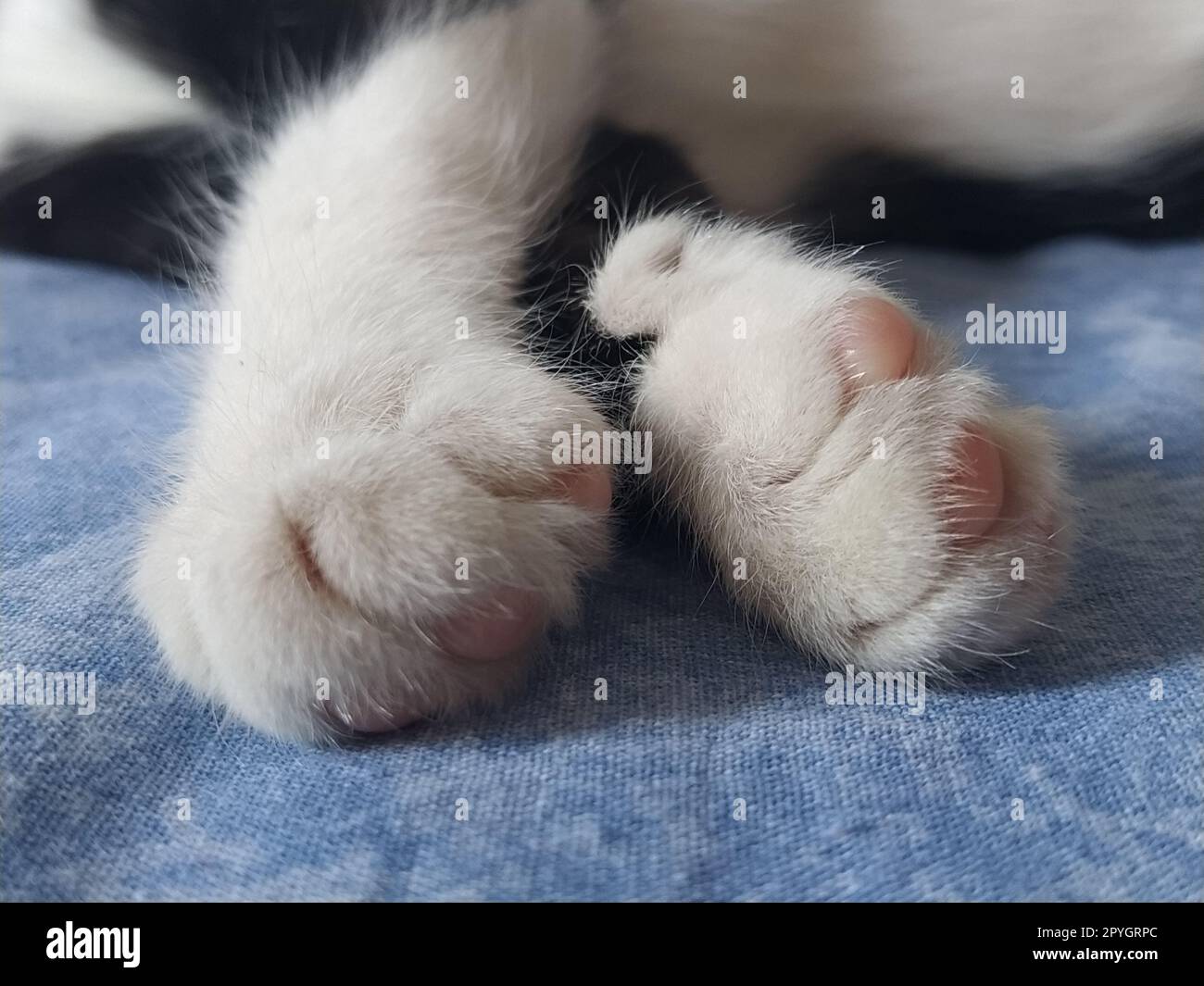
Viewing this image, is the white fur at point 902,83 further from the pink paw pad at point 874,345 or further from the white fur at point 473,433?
the pink paw pad at point 874,345

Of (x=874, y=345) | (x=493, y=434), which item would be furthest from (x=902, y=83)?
(x=493, y=434)

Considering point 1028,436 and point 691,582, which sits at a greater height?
point 1028,436

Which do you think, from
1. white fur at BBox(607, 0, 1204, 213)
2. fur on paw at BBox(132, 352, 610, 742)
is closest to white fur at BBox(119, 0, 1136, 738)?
fur on paw at BBox(132, 352, 610, 742)

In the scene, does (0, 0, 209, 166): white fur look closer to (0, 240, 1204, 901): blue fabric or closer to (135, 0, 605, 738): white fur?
(135, 0, 605, 738): white fur

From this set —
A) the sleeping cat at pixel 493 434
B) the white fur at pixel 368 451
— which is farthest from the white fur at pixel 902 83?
the white fur at pixel 368 451

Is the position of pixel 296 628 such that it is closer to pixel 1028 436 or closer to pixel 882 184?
pixel 1028 436
